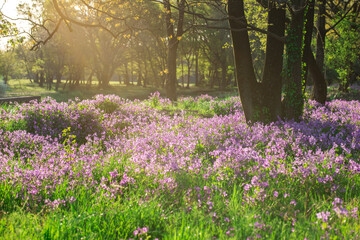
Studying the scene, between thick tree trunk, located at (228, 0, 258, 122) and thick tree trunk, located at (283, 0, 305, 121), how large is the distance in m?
1.27

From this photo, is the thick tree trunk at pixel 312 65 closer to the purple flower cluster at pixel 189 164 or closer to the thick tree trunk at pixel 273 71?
the thick tree trunk at pixel 273 71

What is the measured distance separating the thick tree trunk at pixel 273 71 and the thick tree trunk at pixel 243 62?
A: 1.14 ft

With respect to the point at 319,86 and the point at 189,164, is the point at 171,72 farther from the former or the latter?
the point at 189,164

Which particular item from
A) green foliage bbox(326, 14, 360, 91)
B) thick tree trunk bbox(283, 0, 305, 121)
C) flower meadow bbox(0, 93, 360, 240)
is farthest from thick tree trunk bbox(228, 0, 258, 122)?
green foliage bbox(326, 14, 360, 91)

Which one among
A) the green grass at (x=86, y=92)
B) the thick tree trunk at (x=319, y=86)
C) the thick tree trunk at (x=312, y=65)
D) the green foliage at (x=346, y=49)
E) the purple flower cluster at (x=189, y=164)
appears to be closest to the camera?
the purple flower cluster at (x=189, y=164)

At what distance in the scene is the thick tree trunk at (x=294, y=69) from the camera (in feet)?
30.3

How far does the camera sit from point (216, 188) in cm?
424

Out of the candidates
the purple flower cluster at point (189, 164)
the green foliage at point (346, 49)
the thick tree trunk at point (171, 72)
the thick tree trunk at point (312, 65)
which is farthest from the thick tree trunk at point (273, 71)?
the green foliage at point (346, 49)

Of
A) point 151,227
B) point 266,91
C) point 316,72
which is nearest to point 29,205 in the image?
point 151,227

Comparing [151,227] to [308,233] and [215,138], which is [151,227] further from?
[215,138]

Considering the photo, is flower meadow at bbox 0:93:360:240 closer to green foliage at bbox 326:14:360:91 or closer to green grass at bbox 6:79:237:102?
green foliage at bbox 326:14:360:91

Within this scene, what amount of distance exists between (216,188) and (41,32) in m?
52.7

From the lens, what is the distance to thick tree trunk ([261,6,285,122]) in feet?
30.0

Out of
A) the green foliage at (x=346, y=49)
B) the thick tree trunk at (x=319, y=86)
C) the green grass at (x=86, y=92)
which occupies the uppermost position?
the green foliage at (x=346, y=49)
